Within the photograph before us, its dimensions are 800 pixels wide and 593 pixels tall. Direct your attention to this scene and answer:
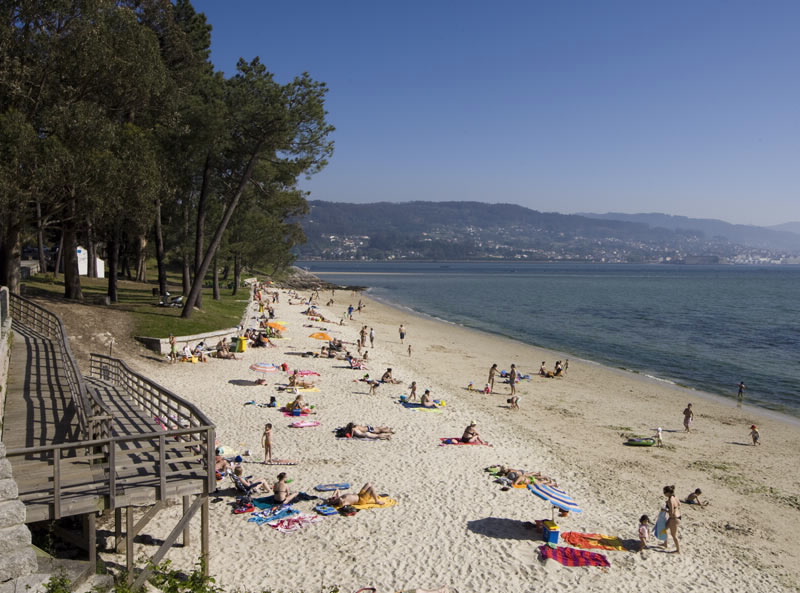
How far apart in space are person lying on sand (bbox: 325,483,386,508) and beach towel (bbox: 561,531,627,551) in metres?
3.74

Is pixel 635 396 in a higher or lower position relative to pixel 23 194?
lower

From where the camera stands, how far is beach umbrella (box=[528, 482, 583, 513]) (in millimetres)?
12102

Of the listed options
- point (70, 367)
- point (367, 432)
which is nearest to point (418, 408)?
point (367, 432)

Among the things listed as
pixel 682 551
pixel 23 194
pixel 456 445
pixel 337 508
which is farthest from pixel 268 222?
pixel 682 551

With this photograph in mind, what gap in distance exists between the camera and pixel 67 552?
30.7ft

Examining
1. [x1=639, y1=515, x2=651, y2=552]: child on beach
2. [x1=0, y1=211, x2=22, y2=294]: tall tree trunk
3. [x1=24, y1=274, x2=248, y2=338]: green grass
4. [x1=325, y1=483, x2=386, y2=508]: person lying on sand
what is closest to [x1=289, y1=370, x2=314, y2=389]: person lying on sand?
[x1=24, y1=274, x2=248, y2=338]: green grass

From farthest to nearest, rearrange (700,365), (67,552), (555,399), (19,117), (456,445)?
(700,365) → (555,399) → (19,117) → (456,445) → (67,552)

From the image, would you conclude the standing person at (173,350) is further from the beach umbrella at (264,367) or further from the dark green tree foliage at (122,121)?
the dark green tree foliage at (122,121)

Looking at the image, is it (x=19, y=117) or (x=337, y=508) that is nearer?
(x=337, y=508)

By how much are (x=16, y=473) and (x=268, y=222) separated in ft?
122

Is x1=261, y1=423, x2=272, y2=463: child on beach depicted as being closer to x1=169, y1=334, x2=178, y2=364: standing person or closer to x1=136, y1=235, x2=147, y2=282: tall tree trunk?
x1=169, y1=334, x2=178, y2=364: standing person

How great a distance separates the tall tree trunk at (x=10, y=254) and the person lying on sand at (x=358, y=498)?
15386mm

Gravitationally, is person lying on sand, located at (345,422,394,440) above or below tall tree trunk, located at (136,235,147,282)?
below

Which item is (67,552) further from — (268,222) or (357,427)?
(268,222)
